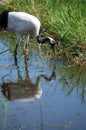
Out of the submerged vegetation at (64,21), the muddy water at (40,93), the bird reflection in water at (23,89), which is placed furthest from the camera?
the submerged vegetation at (64,21)

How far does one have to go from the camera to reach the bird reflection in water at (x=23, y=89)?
7.38 metres

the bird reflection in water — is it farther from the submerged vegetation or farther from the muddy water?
the submerged vegetation

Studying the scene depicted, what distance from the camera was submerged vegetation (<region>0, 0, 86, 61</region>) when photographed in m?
10.1

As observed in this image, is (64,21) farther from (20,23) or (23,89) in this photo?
(23,89)

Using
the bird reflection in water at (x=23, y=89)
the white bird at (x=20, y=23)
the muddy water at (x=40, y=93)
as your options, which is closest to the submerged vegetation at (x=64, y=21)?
the white bird at (x=20, y=23)

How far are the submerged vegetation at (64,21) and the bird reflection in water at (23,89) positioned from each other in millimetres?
1294

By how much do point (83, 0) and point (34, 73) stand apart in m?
3.48

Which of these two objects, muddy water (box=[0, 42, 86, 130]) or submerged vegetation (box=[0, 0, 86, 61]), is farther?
submerged vegetation (box=[0, 0, 86, 61])

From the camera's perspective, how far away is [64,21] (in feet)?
35.1

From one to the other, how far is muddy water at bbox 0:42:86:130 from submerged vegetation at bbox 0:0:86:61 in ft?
1.49

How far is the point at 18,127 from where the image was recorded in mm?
6023

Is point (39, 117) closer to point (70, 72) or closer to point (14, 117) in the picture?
point (14, 117)

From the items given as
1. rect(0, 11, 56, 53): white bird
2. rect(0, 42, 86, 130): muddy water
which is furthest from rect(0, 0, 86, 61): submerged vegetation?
rect(0, 42, 86, 130): muddy water

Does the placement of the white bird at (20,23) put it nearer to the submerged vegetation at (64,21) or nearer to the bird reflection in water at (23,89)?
the submerged vegetation at (64,21)
